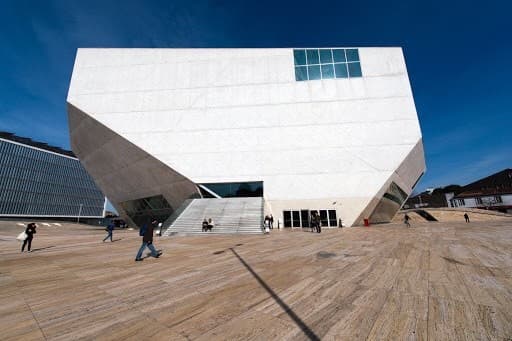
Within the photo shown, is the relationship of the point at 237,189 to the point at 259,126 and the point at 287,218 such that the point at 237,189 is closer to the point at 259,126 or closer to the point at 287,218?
the point at 287,218

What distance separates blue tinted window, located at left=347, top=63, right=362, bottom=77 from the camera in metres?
25.1

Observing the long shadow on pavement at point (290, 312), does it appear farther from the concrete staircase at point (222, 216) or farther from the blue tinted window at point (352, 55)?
the blue tinted window at point (352, 55)

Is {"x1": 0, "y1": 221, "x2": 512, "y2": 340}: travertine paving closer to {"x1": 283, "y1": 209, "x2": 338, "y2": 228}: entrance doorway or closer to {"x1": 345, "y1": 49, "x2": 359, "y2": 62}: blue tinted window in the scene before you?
{"x1": 283, "y1": 209, "x2": 338, "y2": 228}: entrance doorway

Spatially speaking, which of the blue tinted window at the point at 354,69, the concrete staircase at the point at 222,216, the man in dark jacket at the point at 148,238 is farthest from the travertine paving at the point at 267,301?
the blue tinted window at the point at 354,69

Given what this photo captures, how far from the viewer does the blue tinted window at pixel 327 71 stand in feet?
83.0

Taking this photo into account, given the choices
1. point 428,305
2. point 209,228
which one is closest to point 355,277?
point 428,305

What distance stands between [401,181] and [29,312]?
28.8 meters

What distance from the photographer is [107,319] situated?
9.30 feet

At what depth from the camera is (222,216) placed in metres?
18.2

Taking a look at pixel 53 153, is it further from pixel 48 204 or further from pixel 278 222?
pixel 278 222

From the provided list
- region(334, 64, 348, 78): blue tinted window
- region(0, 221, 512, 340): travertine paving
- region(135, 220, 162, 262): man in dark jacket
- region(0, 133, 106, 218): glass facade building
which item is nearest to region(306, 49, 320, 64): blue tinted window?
region(334, 64, 348, 78): blue tinted window

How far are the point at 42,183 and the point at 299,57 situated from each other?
89411 millimetres

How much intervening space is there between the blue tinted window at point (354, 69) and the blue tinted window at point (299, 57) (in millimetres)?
5592

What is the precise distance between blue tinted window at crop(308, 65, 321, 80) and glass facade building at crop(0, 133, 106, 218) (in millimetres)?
88507
